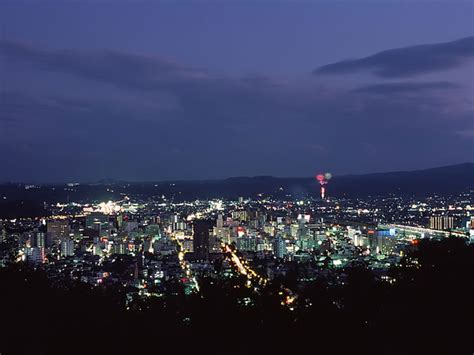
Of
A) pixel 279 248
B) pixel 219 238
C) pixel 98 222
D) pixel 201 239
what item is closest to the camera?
pixel 279 248

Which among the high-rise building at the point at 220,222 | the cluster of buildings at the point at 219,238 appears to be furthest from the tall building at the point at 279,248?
the high-rise building at the point at 220,222

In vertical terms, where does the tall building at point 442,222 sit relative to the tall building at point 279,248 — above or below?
above

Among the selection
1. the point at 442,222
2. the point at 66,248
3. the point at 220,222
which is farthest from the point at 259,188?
the point at 66,248

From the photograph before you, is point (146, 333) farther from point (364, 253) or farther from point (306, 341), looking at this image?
point (364, 253)

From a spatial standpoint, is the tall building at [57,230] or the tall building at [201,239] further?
the tall building at [57,230]

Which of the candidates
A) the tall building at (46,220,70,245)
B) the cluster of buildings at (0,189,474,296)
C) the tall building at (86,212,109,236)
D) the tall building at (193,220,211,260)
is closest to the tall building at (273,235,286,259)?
the cluster of buildings at (0,189,474,296)

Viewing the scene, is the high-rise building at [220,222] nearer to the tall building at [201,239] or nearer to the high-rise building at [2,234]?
the tall building at [201,239]

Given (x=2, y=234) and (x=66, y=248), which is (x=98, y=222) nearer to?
(x=2, y=234)

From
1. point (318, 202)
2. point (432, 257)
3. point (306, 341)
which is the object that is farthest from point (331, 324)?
point (318, 202)
